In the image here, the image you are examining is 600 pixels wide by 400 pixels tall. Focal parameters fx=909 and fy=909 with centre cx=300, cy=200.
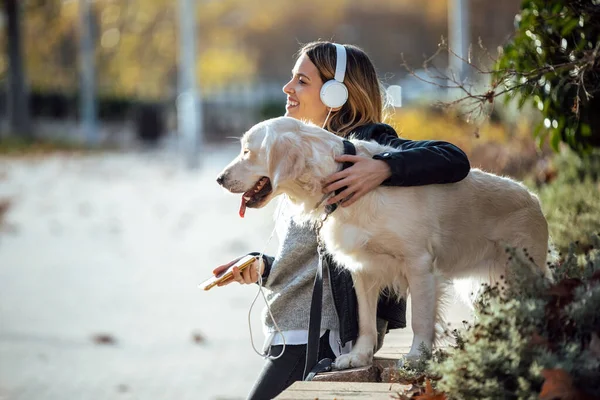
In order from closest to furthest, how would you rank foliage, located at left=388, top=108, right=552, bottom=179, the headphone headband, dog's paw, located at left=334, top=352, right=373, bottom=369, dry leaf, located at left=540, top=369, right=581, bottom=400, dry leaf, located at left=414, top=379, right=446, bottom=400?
dry leaf, located at left=540, top=369, right=581, bottom=400
dry leaf, located at left=414, top=379, right=446, bottom=400
dog's paw, located at left=334, top=352, right=373, bottom=369
the headphone headband
foliage, located at left=388, top=108, right=552, bottom=179

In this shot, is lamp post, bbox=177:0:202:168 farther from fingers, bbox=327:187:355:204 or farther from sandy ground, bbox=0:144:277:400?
fingers, bbox=327:187:355:204

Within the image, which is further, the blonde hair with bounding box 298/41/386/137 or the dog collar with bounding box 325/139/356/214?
the blonde hair with bounding box 298/41/386/137

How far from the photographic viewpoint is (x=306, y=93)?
4438mm

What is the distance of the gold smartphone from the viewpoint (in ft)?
13.8

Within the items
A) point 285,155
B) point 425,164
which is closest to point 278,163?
point 285,155

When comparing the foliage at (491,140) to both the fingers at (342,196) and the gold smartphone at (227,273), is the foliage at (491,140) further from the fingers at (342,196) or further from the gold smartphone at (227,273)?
the fingers at (342,196)

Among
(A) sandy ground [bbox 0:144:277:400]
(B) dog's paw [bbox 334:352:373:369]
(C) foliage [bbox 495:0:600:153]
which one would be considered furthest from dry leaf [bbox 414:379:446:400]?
(A) sandy ground [bbox 0:144:277:400]

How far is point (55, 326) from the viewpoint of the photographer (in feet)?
29.3

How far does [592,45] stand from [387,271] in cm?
Result: 203

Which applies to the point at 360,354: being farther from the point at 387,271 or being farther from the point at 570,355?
the point at 570,355

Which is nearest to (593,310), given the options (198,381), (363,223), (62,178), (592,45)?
(363,223)

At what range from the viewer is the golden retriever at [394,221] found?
12.4ft

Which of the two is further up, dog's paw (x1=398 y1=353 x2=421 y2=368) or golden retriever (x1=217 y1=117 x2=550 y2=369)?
golden retriever (x1=217 y1=117 x2=550 y2=369)

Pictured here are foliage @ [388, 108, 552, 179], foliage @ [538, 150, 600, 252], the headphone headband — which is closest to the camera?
the headphone headband
